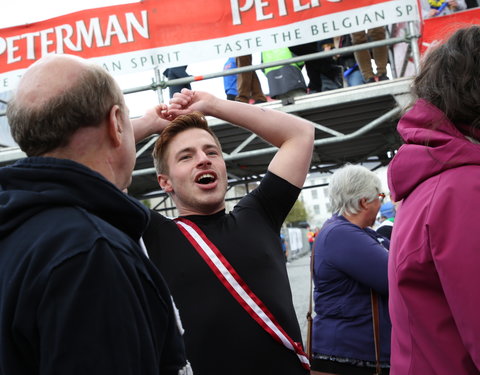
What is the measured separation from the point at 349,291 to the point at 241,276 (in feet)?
3.82

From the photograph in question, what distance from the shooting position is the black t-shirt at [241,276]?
5.81ft

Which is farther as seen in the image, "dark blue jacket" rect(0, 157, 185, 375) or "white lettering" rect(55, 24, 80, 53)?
"white lettering" rect(55, 24, 80, 53)

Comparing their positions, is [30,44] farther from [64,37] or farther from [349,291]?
[349,291]

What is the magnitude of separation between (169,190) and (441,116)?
1254 millimetres

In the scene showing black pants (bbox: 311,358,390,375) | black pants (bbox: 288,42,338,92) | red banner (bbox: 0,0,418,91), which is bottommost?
black pants (bbox: 311,358,390,375)

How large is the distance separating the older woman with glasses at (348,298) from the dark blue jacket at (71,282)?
189 centimetres

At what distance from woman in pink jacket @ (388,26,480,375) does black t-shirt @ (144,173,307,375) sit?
1.55 ft

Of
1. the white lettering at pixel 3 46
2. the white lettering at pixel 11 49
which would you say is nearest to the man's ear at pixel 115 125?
the white lettering at pixel 11 49

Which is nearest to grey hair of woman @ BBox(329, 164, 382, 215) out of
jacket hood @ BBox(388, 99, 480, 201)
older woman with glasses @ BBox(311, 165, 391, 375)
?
older woman with glasses @ BBox(311, 165, 391, 375)

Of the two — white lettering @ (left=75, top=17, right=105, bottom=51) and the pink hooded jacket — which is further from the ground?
white lettering @ (left=75, top=17, right=105, bottom=51)

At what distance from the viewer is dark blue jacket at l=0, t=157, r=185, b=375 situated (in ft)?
2.89

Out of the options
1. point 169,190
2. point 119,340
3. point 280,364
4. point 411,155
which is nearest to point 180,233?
point 169,190

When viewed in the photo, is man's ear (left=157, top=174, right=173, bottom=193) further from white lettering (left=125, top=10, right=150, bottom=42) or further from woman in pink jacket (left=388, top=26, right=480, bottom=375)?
white lettering (left=125, top=10, right=150, bottom=42)

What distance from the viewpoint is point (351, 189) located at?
3.18 m
